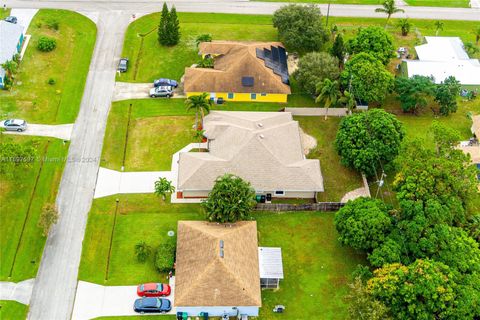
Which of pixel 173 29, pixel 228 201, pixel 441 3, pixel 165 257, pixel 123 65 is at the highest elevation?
pixel 441 3

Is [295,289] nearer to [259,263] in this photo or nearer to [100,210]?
[259,263]

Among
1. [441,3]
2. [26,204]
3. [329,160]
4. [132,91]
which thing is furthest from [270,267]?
[441,3]

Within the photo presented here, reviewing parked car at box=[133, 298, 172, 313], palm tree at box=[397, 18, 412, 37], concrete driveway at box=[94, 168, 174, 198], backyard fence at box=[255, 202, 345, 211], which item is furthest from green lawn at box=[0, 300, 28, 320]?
palm tree at box=[397, 18, 412, 37]

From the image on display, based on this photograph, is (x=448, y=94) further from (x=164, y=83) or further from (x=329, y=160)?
(x=164, y=83)

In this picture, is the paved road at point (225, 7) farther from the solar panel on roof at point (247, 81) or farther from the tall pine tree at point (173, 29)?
the solar panel on roof at point (247, 81)

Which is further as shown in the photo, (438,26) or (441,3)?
(441,3)

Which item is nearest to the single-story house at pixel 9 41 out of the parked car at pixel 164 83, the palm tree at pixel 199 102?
the parked car at pixel 164 83

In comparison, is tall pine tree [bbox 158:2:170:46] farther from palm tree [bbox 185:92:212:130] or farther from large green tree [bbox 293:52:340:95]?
large green tree [bbox 293:52:340:95]
